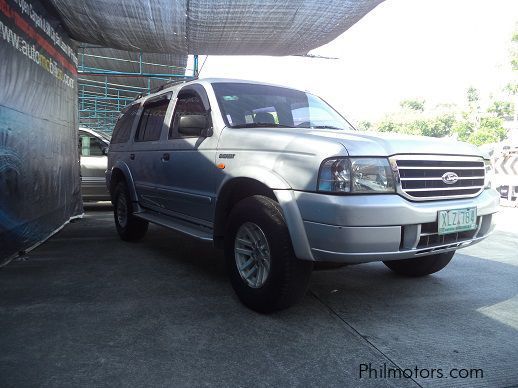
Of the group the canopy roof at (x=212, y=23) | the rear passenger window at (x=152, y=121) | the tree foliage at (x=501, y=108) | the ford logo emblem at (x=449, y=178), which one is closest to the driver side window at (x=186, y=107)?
the rear passenger window at (x=152, y=121)

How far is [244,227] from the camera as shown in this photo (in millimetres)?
3078

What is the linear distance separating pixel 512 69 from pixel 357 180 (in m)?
20.3

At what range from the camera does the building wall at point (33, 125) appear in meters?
4.03

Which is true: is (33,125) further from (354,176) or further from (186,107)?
(354,176)

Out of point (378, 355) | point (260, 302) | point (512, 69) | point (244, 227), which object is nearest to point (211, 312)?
point (260, 302)

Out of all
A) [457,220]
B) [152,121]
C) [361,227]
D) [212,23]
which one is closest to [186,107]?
[152,121]

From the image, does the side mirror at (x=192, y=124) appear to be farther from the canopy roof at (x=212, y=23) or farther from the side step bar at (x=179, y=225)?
the canopy roof at (x=212, y=23)

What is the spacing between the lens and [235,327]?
9.06ft

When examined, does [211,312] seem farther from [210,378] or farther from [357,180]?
[357,180]

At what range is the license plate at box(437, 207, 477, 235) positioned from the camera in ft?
8.88

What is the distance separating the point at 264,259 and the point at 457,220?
135cm

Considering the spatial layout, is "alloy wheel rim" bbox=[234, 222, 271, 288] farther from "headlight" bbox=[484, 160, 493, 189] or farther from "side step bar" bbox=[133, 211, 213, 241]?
"headlight" bbox=[484, 160, 493, 189]

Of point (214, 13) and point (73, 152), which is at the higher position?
point (214, 13)

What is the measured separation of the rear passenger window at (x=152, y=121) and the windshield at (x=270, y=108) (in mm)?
994
